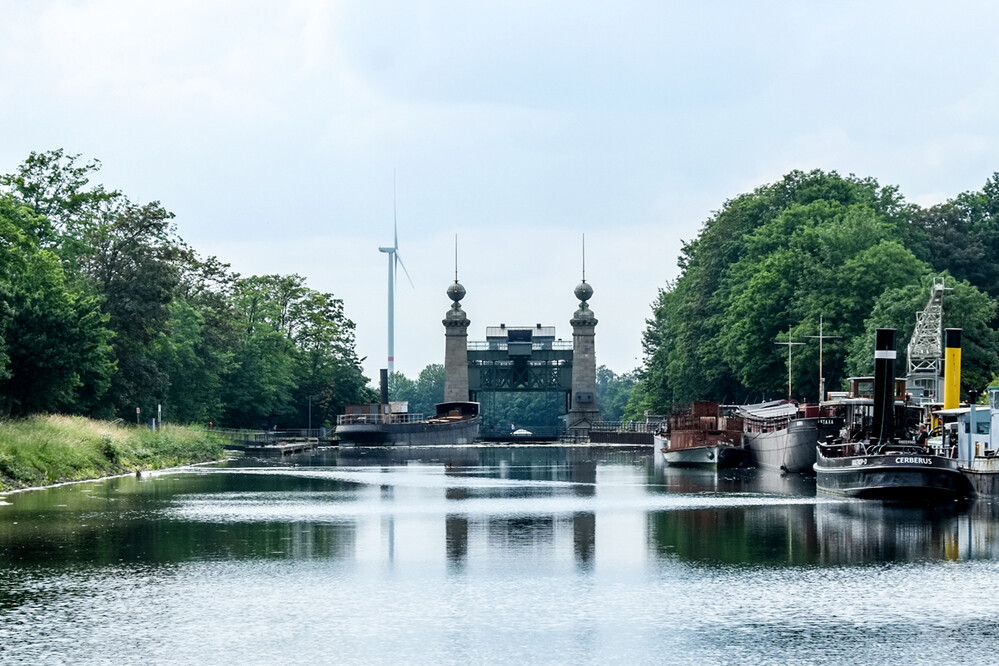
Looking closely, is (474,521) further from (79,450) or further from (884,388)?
(79,450)

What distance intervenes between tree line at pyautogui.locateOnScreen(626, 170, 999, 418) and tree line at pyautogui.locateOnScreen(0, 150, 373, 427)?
34.1 metres

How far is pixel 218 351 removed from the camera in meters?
120

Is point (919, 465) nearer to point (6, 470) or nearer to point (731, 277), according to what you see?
point (6, 470)

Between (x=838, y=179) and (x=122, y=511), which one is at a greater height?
(x=838, y=179)

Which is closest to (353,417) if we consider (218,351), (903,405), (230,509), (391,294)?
(218,351)

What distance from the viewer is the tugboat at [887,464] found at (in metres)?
52.4

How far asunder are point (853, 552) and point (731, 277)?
8086cm

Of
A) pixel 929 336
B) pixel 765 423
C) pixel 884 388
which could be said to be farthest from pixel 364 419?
pixel 884 388

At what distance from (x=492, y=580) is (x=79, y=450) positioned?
40.2 meters

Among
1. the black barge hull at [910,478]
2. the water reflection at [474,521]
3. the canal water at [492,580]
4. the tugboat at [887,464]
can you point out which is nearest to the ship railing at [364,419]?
the water reflection at [474,521]

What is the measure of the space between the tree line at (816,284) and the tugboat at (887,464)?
89.7ft

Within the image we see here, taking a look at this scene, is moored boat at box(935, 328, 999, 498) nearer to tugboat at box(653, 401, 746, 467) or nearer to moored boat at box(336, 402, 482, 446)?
tugboat at box(653, 401, 746, 467)

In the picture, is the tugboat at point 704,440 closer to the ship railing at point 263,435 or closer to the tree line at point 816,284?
the tree line at point 816,284

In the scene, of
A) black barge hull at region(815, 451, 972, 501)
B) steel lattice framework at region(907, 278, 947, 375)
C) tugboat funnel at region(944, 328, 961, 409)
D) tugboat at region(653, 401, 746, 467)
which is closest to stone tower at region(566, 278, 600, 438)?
tugboat at region(653, 401, 746, 467)
